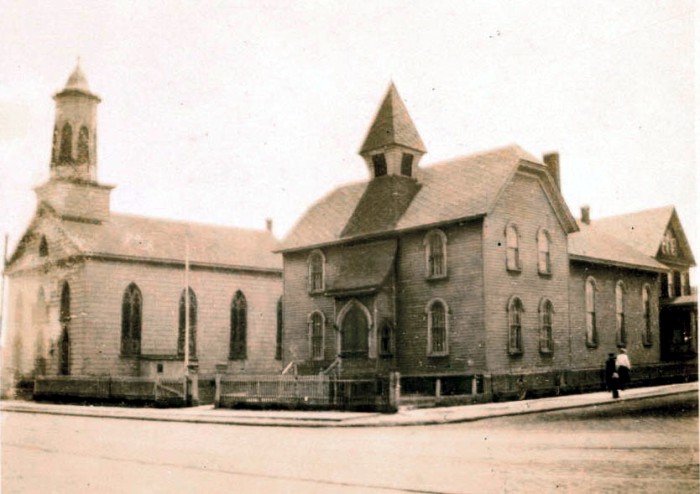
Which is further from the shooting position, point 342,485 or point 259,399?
point 259,399

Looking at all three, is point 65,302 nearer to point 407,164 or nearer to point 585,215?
point 407,164

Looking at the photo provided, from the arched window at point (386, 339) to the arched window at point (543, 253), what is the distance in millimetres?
5847

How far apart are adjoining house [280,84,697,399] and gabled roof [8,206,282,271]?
9149mm

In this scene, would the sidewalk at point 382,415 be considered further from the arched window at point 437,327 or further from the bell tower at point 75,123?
the bell tower at point 75,123

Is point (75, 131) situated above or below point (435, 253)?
above

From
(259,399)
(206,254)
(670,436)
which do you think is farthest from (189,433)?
(206,254)

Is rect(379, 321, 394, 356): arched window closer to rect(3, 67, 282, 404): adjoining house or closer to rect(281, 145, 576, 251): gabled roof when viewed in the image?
rect(281, 145, 576, 251): gabled roof

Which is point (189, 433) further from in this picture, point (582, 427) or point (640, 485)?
point (640, 485)

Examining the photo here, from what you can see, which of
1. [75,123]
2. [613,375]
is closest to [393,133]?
[613,375]

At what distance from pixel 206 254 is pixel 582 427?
28678 millimetres

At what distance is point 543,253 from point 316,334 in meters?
9.89

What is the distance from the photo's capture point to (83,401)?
32438 mm

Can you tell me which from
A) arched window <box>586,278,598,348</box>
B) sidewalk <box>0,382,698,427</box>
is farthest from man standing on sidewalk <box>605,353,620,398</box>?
arched window <box>586,278,598,348</box>

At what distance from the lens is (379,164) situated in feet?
103
